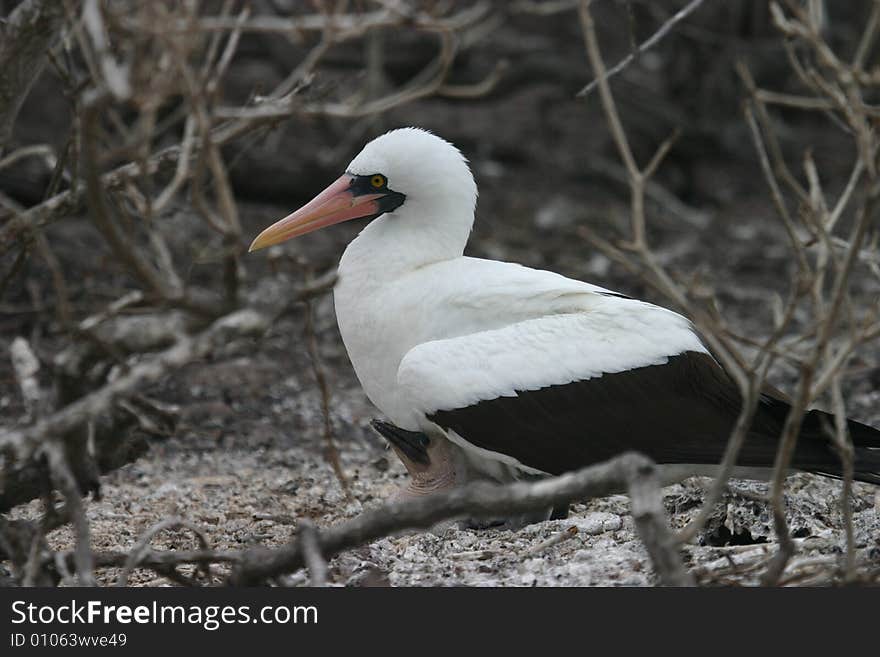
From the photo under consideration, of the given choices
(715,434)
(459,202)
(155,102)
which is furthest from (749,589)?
(459,202)

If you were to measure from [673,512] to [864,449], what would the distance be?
0.79 metres

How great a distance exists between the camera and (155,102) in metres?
2.85

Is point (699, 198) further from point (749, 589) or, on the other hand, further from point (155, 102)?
point (155, 102)

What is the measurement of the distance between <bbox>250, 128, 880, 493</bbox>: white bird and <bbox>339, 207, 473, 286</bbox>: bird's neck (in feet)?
0.36

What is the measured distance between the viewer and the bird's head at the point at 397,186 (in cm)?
510

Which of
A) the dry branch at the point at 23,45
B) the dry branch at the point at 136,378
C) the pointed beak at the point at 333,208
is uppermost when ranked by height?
Result: the dry branch at the point at 23,45

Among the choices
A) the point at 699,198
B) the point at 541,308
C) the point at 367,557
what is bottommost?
the point at 367,557

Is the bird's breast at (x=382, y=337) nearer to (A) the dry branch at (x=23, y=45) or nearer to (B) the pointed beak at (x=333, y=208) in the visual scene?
(B) the pointed beak at (x=333, y=208)

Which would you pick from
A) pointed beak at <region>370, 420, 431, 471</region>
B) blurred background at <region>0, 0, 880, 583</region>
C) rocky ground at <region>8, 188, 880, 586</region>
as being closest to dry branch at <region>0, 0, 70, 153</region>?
blurred background at <region>0, 0, 880, 583</region>

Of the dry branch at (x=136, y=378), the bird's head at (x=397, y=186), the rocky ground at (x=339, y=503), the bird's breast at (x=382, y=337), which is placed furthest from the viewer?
the bird's head at (x=397, y=186)

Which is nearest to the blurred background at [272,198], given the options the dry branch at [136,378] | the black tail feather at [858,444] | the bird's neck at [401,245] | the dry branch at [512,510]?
the dry branch at [136,378]

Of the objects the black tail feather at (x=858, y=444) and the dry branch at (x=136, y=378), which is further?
the black tail feather at (x=858, y=444)

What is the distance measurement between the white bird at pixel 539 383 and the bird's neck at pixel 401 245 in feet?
0.36

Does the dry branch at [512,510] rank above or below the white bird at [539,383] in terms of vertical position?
below
